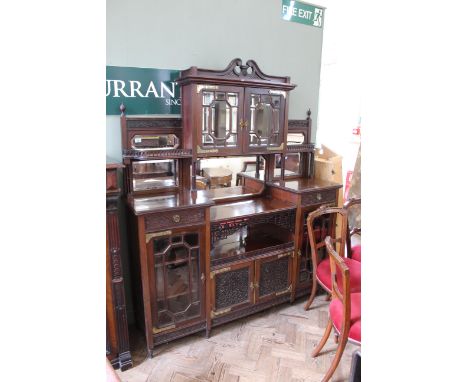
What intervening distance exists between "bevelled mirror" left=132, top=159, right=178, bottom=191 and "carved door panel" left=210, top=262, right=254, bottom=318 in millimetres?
710

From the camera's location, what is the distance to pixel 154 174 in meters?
2.22

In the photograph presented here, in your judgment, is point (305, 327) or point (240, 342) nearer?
point (240, 342)

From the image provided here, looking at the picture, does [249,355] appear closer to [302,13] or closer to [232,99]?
[232,99]

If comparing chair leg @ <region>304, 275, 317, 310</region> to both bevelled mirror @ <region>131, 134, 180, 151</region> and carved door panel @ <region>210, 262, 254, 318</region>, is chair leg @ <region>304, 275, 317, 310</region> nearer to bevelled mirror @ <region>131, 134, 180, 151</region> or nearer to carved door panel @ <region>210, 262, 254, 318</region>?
carved door panel @ <region>210, 262, 254, 318</region>

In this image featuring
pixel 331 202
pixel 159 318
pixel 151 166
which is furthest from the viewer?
pixel 331 202

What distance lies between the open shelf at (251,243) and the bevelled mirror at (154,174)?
0.59m

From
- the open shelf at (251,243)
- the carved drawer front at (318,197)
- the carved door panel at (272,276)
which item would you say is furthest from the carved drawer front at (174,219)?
the carved drawer front at (318,197)
